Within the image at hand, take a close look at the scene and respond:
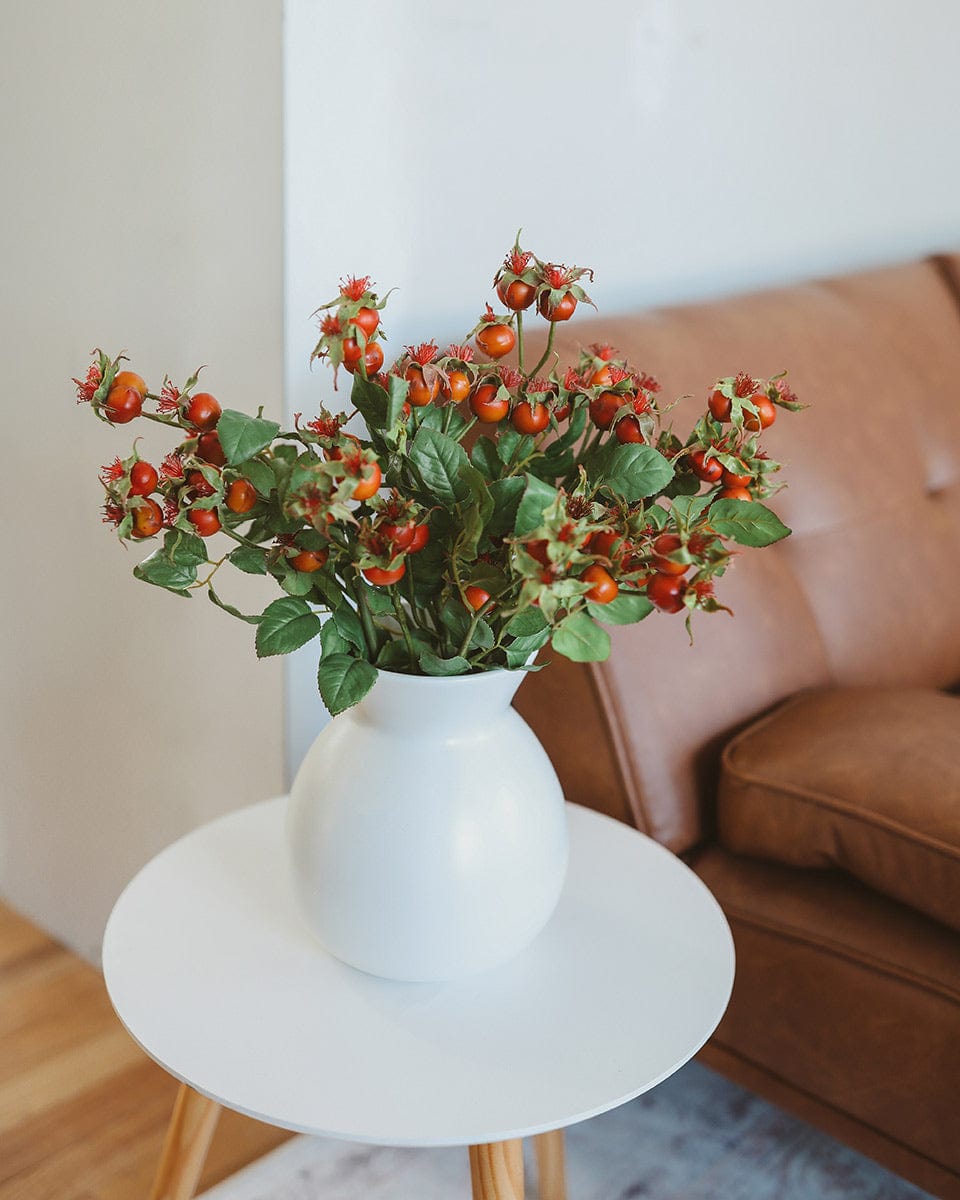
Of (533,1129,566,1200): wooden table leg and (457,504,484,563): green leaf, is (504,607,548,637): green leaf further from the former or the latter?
→ (533,1129,566,1200): wooden table leg

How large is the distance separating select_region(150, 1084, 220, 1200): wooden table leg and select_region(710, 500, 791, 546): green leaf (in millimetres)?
563

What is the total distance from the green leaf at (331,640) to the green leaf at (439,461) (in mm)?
105

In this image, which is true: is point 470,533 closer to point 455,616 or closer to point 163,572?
point 455,616

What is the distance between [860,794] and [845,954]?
0.14m

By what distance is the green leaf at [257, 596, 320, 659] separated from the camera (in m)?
0.74

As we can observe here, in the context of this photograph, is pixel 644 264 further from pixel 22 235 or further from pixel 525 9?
pixel 22 235

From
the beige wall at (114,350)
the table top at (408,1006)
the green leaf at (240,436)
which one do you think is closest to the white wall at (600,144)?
the beige wall at (114,350)

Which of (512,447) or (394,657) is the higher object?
(512,447)

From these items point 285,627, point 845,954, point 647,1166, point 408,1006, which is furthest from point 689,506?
point 647,1166

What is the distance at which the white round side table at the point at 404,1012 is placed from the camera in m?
0.75

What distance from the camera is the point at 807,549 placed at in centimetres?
130

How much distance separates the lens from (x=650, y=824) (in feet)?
3.67

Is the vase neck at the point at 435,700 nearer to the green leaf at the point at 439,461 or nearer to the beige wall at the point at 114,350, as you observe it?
the green leaf at the point at 439,461

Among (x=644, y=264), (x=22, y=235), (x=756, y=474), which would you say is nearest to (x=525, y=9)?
(x=644, y=264)
